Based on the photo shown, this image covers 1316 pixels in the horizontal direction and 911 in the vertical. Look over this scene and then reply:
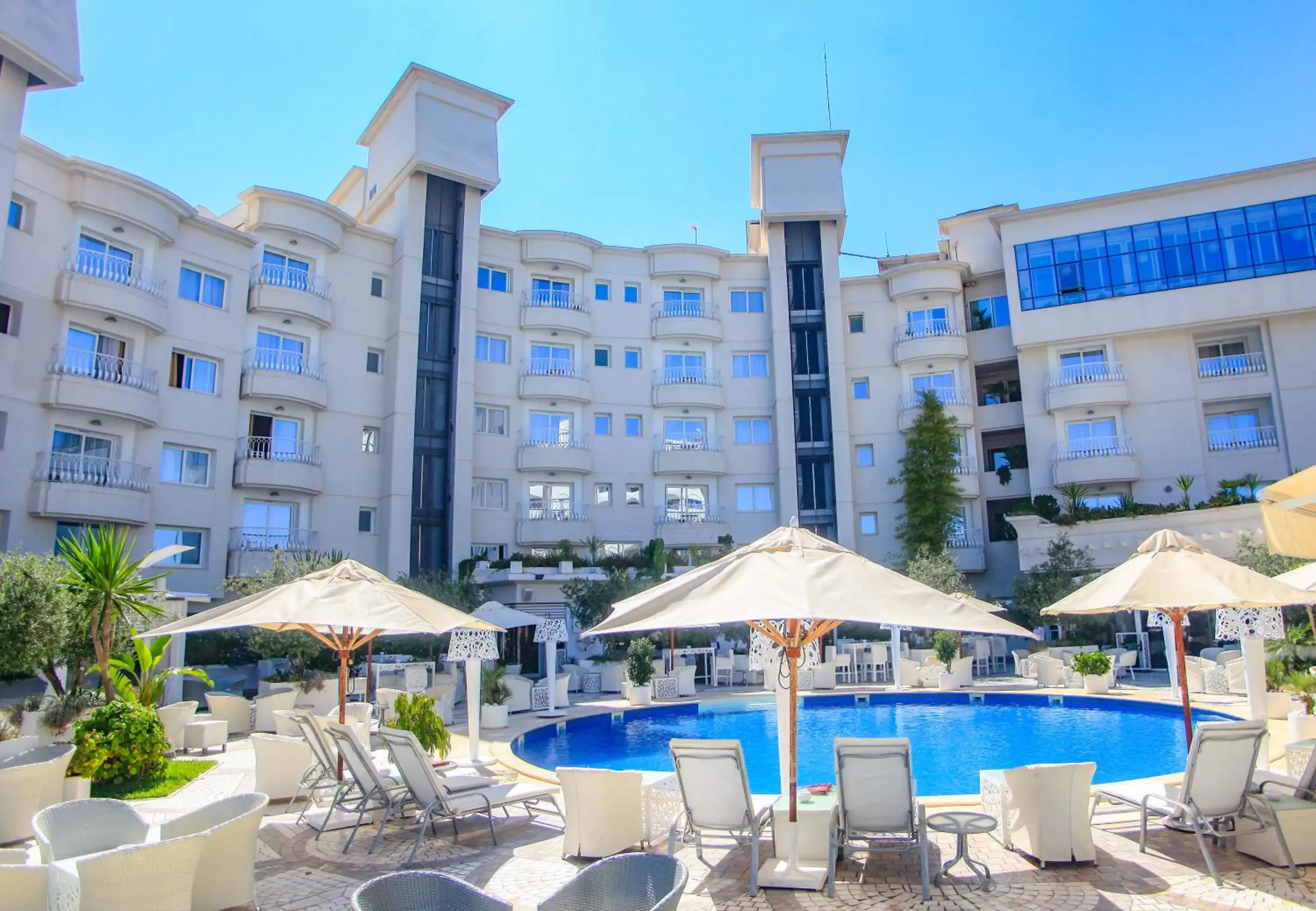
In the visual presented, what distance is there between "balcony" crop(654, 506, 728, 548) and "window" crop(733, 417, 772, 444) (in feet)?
11.4

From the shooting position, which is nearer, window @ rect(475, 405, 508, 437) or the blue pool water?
the blue pool water

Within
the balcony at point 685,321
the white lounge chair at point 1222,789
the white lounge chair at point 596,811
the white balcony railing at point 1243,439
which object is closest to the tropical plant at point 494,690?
the white lounge chair at point 596,811

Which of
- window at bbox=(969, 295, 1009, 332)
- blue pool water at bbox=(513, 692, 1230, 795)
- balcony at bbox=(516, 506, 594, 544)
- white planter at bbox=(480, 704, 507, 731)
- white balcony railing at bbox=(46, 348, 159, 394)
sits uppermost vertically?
window at bbox=(969, 295, 1009, 332)

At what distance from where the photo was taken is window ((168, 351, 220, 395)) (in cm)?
2606

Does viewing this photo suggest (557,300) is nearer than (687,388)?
Yes

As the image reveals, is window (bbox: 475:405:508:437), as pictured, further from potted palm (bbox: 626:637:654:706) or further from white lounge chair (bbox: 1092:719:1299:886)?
white lounge chair (bbox: 1092:719:1299:886)

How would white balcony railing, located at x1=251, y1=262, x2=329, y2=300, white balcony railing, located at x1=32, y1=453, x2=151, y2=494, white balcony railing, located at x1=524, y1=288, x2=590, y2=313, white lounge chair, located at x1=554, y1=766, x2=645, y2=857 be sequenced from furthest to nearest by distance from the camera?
white balcony railing, located at x1=524, y1=288, x2=590, y2=313
white balcony railing, located at x1=251, y1=262, x2=329, y2=300
white balcony railing, located at x1=32, y1=453, x2=151, y2=494
white lounge chair, located at x1=554, y1=766, x2=645, y2=857

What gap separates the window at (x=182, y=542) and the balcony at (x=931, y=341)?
25.5 meters

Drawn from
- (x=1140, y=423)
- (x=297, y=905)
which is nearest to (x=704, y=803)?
(x=297, y=905)

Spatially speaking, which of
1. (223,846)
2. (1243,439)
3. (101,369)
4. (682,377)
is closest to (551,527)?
(682,377)

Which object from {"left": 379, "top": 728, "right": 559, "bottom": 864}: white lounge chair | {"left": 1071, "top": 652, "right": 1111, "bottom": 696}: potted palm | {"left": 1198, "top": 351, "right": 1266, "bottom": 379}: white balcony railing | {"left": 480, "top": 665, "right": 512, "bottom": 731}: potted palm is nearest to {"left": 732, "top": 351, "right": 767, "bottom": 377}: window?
{"left": 1198, "top": 351, "right": 1266, "bottom": 379}: white balcony railing

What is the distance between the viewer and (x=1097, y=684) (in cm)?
1862

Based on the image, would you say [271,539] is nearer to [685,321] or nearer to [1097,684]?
[685,321]

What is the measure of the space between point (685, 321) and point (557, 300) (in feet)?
16.7
